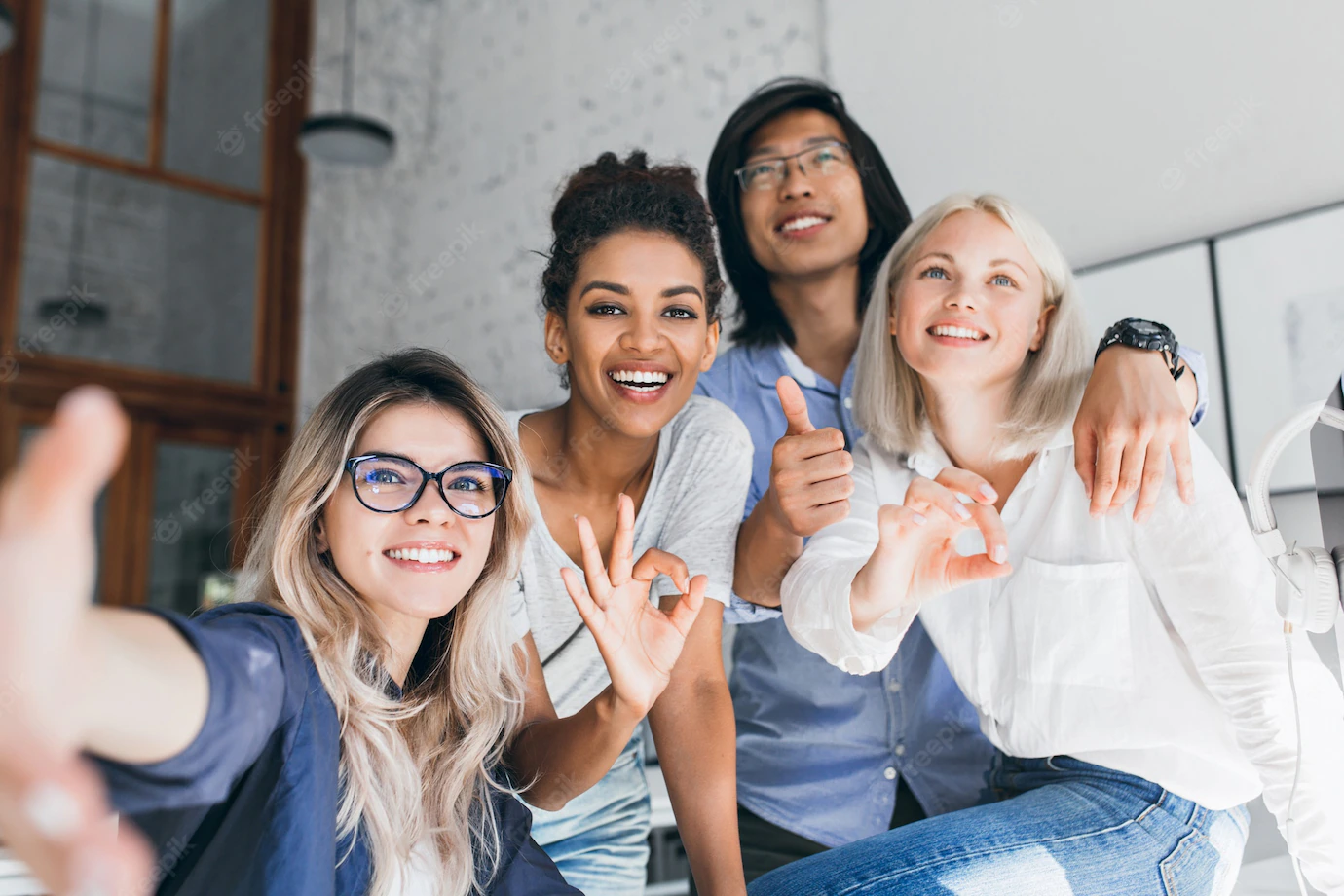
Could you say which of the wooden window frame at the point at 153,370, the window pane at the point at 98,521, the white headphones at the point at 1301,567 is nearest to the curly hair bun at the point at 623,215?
the white headphones at the point at 1301,567

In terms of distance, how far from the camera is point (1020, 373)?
1.48 m

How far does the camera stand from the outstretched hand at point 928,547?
46.2 inches

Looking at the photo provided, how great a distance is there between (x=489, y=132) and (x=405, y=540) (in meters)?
3.22

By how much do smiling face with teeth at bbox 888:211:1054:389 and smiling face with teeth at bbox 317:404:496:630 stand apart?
0.69 m

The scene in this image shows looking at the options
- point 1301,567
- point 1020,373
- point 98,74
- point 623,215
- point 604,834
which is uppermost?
point 98,74

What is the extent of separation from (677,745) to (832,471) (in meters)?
0.47

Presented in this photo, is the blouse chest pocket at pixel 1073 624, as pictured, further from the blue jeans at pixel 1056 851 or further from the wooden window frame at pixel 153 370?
the wooden window frame at pixel 153 370

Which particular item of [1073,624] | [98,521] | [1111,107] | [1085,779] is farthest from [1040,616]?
[98,521]

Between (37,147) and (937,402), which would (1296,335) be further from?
(37,147)

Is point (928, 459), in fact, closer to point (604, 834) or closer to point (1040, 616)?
point (1040, 616)

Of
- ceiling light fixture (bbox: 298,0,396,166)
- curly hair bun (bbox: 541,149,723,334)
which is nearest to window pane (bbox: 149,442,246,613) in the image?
ceiling light fixture (bbox: 298,0,396,166)

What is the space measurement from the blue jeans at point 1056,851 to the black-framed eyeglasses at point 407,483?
0.65 meters

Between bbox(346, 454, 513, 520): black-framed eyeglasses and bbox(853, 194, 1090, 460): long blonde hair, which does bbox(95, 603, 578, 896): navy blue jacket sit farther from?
bbox(853, 194, 1090, 460): long blonde hair

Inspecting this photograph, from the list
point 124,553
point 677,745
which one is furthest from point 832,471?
point 124,553
